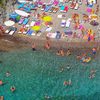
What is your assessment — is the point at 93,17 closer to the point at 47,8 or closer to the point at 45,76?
the point at 47,8

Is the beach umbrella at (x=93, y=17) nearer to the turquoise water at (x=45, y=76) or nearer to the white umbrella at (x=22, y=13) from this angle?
the turquoise water at (x=45, y=76)

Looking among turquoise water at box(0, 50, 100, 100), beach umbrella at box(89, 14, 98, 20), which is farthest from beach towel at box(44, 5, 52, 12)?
turquoise water at box(0, 50, 100, 100)

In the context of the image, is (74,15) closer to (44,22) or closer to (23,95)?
(44,22)

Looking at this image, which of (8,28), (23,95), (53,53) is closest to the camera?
(23,95)

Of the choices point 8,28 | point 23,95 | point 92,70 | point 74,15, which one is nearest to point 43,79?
point 23,95

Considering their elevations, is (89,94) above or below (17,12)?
below

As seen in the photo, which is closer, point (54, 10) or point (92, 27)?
point (92, 27)

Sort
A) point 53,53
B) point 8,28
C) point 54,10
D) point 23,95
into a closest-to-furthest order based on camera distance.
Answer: point 23,95 < point 53,53 < point 8,28 < point 54,10
